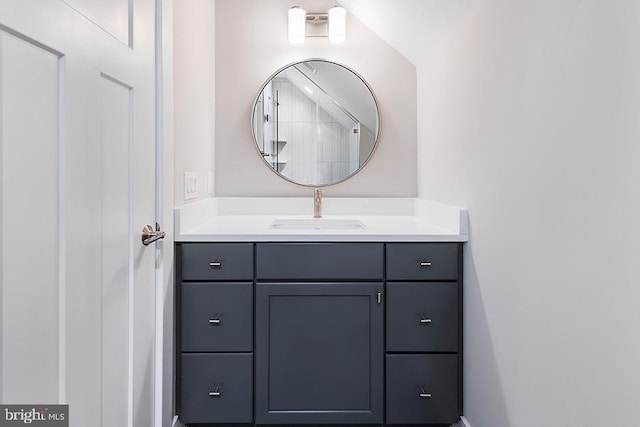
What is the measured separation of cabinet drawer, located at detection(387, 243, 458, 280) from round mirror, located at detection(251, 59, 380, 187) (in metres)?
0.84

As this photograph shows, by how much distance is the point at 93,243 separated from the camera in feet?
3.75

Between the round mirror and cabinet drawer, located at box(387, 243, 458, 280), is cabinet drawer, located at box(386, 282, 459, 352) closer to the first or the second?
cabinet drawer, located at box(387, 243, 458, 280)

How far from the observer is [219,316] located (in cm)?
192

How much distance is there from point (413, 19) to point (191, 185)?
1.21 meters

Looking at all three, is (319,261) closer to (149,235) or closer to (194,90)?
(149,235)

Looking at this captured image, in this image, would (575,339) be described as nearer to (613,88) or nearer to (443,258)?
(613,88)

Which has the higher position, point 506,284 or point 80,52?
point 80,52

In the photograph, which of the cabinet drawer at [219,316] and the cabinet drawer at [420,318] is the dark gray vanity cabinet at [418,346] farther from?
the cabinet drawer at [219,316]

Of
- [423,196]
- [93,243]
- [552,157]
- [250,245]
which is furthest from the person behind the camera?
[423,196]

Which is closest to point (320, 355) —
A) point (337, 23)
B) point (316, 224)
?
point (316, 224)

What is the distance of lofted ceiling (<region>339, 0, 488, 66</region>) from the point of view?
195 cm

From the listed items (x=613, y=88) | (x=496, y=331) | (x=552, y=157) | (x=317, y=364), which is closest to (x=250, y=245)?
(x=317, y=364)

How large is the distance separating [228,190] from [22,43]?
183 centimetres

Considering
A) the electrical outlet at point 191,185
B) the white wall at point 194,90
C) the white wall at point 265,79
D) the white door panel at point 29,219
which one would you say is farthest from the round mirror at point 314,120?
the white door panel at point 29,219
